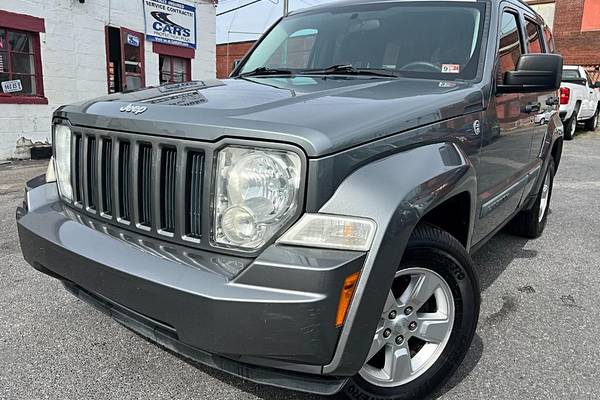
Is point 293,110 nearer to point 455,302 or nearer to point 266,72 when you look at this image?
point 455,302

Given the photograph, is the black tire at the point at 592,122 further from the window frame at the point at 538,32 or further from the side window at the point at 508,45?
the side window at the point at 508,45

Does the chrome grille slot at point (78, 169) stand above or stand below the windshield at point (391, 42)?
below

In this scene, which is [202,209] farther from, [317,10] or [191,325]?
[317,10]

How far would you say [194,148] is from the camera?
5.81 ft

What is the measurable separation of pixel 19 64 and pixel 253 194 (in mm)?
9268

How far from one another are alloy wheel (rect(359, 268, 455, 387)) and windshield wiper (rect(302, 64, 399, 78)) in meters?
1.29

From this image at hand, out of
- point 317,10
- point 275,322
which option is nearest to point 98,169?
point 275,322

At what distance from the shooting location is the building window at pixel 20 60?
344 inches

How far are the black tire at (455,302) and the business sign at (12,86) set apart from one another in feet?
30.0

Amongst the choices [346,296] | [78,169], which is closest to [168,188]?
[78,169]

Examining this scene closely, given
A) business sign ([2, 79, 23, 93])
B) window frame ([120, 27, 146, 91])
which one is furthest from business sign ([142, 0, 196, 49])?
business sign ([2, 79, 23, 93])

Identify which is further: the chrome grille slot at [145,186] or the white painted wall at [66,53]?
the white painted wall at [66,53]

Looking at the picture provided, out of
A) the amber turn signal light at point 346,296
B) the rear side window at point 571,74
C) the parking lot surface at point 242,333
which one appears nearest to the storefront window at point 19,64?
the parking lot surface at point 242,333

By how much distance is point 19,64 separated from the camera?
913 cm
